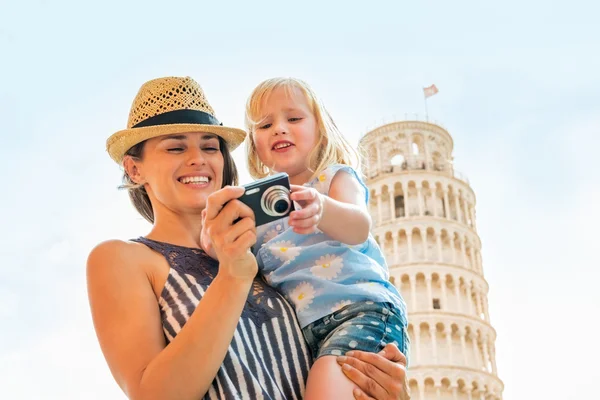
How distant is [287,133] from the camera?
2.66m

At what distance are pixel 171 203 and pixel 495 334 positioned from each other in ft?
117

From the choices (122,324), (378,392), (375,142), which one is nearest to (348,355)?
(378,392)

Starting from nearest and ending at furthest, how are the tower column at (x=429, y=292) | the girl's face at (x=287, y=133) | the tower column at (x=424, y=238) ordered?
the girl's face at (x=287, y=133)
the tower column at (x=429, y=292)
the tower column at (x=424, y=238)

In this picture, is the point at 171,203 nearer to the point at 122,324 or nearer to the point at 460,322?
the point at 122,324

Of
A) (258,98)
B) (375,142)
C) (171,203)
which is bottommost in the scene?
(171,203)

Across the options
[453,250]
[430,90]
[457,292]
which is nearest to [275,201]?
[457,292]

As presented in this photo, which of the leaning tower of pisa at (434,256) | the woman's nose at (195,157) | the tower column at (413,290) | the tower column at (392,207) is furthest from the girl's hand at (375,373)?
the tower column at (392,207)

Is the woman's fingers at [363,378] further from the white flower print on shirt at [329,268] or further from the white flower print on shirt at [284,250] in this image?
the white flower print on shirt at [284,250]

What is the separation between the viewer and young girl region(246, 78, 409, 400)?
2.19 m

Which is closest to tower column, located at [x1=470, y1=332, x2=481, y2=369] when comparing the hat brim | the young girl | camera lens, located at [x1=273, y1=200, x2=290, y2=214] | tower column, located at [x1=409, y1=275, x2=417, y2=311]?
tower column, located at [x1=409, y1=275, x2=417, y2=311]

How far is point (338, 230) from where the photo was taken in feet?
7.32

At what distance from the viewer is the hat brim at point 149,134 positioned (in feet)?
7.90

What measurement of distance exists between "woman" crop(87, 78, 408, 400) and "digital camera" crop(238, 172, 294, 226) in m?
0.02

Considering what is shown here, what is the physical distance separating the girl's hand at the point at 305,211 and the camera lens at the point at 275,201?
3 centimetres
